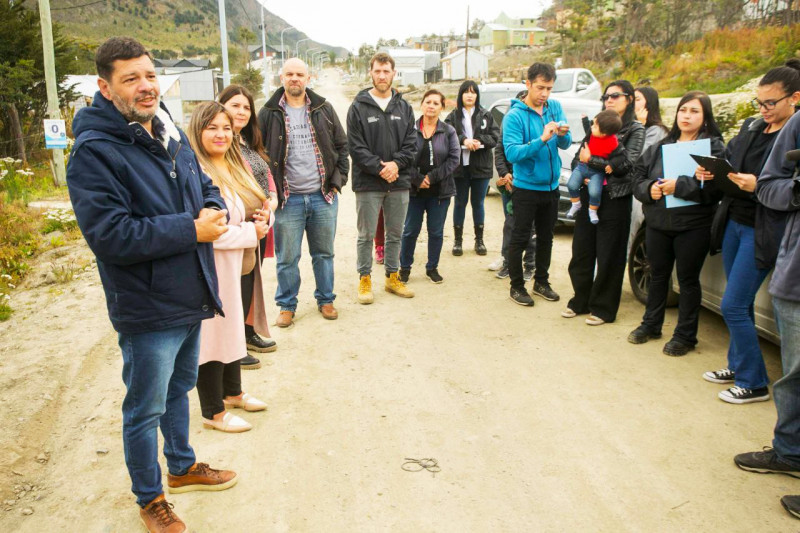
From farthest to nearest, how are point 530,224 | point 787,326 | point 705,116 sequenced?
1. point 530,224
2. point 705,116
3. point 787,326

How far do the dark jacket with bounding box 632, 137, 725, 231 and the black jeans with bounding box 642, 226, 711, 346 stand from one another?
0.08m

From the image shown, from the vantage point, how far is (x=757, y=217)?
4.01 meters

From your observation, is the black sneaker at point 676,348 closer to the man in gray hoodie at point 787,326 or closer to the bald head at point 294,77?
the man in gray hoodie at point 787,326

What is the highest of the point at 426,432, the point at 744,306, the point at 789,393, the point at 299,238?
the point at 299,238

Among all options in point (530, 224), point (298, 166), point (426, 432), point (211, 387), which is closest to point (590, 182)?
point (530, 224)

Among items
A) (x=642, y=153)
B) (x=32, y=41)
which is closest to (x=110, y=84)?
(x=642, y=153)

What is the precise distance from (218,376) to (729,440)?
327 centimetres

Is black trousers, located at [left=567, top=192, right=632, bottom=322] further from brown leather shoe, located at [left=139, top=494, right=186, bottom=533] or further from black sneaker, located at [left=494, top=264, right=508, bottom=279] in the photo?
brown leather shoe, located at [left=139, top=494, right=186, bottom=533]

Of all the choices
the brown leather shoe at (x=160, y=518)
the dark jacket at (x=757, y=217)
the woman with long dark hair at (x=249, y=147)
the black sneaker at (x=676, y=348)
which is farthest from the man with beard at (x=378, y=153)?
the brown leather shoe at (x=160, y=518)

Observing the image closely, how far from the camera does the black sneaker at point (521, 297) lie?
642 cm

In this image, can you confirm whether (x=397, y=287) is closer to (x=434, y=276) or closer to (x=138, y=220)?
(x=434, y=276)

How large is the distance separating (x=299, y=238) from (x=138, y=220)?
3257mm

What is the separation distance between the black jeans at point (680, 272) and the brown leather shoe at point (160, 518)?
412 centimetres

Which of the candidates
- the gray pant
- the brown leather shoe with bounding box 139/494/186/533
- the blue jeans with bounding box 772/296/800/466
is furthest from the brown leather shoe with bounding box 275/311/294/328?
the blue jeans with bounding box 772/296/800/466
